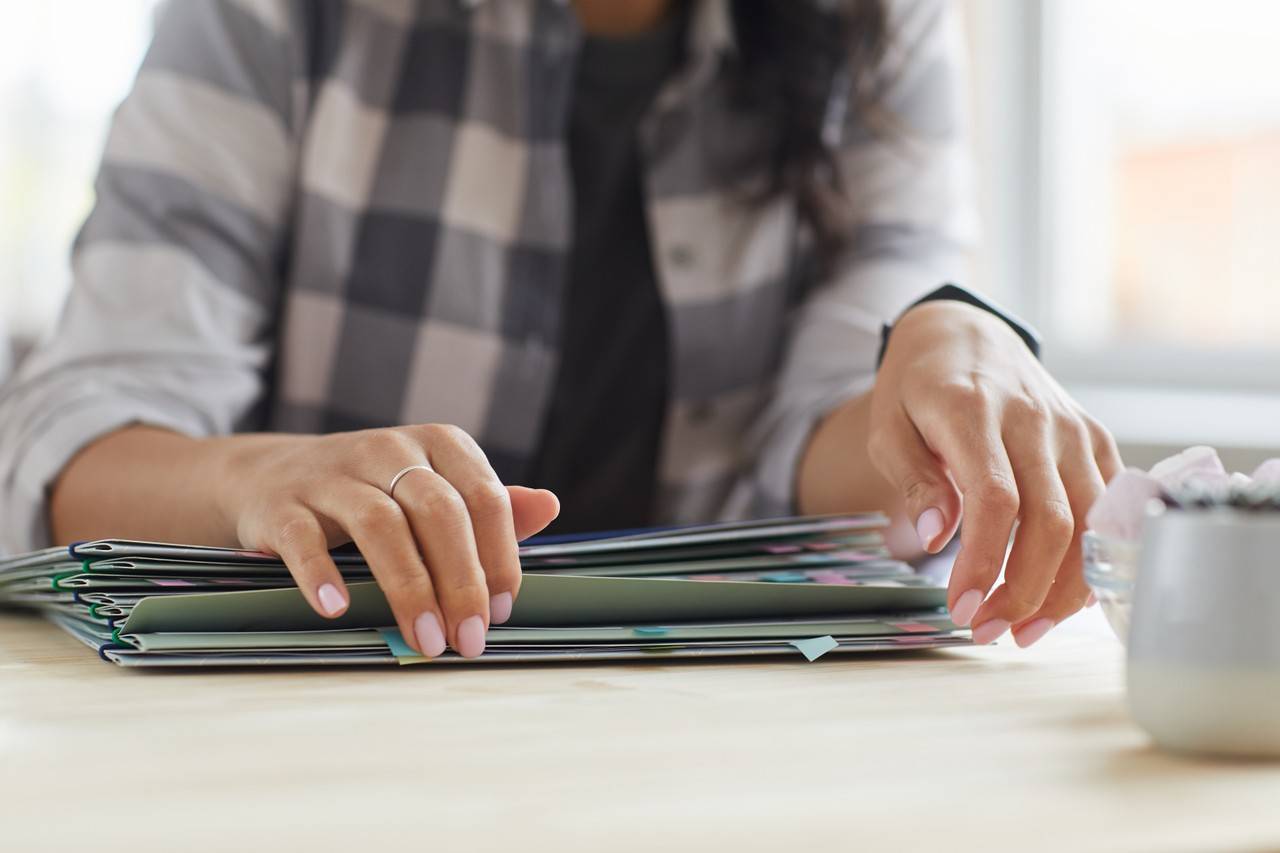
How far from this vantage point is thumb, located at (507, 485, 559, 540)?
49cm

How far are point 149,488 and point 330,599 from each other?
26 cm

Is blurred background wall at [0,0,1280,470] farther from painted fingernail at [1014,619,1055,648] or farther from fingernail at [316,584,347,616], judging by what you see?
fingernail at [316,584,347,616]

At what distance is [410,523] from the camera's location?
18.6 inches

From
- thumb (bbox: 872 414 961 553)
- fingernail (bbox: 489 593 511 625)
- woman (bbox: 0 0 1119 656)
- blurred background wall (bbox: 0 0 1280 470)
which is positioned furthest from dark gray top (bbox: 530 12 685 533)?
blurred background wall (bbox: 0 0 1280 470)

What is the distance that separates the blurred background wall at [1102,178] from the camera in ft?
5.50

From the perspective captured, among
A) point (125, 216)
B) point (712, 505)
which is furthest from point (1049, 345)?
point (125, 216)

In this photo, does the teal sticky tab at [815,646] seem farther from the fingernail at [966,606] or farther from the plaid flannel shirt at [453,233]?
the plaid flannel shirt at [453,233]

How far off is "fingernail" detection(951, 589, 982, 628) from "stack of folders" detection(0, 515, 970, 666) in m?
0.01

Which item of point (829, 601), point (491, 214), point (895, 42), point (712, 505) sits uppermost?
point (895, 42)

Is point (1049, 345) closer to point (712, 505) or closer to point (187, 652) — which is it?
point (712, 505)

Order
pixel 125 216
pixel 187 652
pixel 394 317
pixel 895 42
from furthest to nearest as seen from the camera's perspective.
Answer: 1. pixel 895 42
2. pixel 394 317
3. pixel 125 216
4. pixel 187 652

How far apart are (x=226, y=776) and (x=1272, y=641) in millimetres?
264

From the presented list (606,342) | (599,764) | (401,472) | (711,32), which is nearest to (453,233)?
(606,342)

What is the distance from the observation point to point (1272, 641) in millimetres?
299
